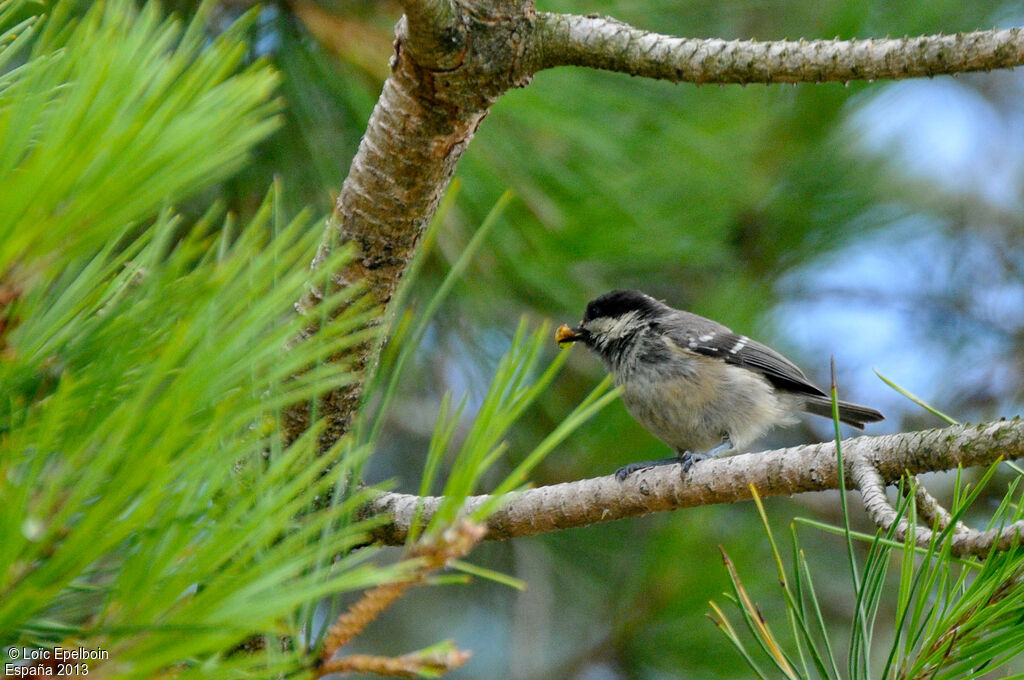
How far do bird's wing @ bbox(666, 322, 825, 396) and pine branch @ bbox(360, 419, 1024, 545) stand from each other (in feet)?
6.24

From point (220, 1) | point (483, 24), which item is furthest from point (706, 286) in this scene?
point (483, 24)

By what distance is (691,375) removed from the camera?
13.0 ft

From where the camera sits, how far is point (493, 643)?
593cm

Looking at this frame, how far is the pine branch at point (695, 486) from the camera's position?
5.71ft

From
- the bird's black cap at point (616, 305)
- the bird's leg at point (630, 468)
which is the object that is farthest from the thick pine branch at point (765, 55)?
the bird's black cap at point (616, 305)

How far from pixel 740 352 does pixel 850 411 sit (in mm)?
591

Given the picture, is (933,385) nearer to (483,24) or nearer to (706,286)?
(706,286)

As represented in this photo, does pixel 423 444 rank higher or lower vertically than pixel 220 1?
lower

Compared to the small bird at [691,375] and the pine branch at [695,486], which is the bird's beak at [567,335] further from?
the pine branch at [695,486]

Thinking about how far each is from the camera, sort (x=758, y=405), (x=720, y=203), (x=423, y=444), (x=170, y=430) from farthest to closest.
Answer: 1. (x=423, y=444)
2. (x=720, y=203)
3. (x=758, y=405)
4. (x=170, y=430)

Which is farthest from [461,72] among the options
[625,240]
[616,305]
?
[616,305]

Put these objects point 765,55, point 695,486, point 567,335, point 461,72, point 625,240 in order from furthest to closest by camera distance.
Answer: point 567,335 → point 625,240 → point 695,486 → point 461,72 → point 765,55

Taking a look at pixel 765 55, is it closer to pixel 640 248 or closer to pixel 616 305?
pixel 640 248

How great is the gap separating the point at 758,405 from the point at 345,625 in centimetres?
324
